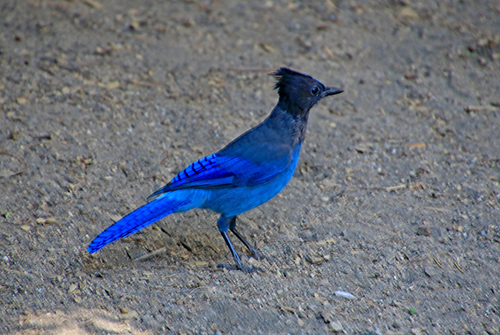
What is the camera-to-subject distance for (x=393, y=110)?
584 cm

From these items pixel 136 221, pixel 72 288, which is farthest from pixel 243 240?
pixel 72 288

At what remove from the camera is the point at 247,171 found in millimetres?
3846

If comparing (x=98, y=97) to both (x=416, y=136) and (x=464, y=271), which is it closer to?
(x=416, y=136)

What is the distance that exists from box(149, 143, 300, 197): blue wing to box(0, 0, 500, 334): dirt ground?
23.9 inches

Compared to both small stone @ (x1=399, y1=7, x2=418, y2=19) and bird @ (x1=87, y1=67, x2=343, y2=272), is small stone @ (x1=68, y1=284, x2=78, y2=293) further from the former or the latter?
small stone @ (x1=399, y1=7, x2=418, y2=19)

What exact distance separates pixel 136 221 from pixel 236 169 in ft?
2.87

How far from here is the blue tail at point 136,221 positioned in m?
3.33

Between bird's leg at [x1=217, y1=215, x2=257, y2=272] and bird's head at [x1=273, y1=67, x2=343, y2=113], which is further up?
bird's head at [x1=273, y1=67, x2=343, y2=113]

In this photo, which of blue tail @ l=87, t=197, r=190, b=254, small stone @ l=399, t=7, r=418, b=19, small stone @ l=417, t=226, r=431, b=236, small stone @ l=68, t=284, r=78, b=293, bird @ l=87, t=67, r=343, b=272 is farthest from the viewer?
small stone @ l=399, t=7, r=418, b=19

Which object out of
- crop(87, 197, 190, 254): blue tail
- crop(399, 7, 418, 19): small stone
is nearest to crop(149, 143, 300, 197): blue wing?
crop(87, 197, 190, 254): blue tail

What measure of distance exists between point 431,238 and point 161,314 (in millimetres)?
2289

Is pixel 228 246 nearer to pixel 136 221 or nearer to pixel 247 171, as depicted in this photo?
pixel 247 171

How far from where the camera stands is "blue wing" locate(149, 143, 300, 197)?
375cm

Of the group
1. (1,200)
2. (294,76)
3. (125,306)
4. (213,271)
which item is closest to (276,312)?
(213,271)
